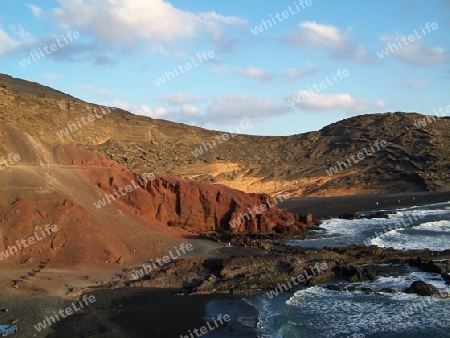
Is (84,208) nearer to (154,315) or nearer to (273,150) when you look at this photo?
(154,315)

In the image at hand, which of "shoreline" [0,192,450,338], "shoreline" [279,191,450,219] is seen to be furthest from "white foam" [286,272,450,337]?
"shoreline" [279,191,450,219]

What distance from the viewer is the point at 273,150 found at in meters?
69.8

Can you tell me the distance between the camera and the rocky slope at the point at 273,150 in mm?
53469

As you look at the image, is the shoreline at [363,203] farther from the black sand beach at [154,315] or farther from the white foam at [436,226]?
the black sand beach at [154,315]

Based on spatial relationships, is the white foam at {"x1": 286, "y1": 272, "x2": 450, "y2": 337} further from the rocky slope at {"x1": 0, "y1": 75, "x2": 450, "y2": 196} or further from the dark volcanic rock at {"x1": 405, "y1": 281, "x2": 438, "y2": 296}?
the rocky slope at {"x1": 0, "y1": 75, "x2": 450, "y2": 196}

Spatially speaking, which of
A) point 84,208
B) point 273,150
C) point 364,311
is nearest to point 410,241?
point 364,311

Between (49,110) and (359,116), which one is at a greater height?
(49,110)

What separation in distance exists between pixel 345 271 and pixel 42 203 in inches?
490

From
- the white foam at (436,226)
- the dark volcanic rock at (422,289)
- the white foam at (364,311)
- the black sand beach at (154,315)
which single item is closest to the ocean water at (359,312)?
the white foam at (364,311)

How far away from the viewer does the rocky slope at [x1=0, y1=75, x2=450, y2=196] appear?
53.5m

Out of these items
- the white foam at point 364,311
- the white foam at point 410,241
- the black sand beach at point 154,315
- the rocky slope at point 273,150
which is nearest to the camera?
the black sand beach at point 154,315

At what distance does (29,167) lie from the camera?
777 inches

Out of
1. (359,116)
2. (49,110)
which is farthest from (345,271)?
(359,116)

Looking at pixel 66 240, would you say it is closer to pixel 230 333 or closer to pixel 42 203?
pixel 42 203
